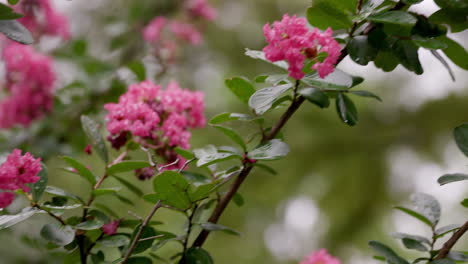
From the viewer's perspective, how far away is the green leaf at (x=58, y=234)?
1.91 feet

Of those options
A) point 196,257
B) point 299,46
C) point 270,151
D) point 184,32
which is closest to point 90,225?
point 196,257

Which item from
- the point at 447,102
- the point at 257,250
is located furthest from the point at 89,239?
the point at 447,102

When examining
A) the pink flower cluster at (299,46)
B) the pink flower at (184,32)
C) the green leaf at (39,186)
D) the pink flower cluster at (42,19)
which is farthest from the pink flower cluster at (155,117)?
the pink flower at (184,32)

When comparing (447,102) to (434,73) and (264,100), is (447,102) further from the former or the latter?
(264,100)

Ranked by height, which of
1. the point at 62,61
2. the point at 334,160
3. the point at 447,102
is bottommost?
the point at 334,160

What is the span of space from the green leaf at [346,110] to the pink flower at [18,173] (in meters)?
0.45

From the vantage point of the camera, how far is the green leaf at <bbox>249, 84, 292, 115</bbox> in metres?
0.59

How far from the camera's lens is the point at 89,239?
2.25 feet

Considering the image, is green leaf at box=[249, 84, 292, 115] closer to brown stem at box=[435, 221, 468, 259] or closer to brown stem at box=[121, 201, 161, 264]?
brown stem at box=[121, 201, 161, 264]

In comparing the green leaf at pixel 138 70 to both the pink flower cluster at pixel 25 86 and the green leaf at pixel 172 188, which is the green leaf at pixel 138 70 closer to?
the pink flower cluster at pixel 25 86

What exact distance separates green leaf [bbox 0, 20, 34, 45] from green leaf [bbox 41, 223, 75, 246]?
26cm

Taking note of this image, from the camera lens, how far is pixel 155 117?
77 centimetres

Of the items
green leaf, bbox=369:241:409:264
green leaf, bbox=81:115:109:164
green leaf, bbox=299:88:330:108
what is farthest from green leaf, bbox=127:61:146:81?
green leaf, bbox=369:241:409:264

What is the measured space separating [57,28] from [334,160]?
5.35 feet
